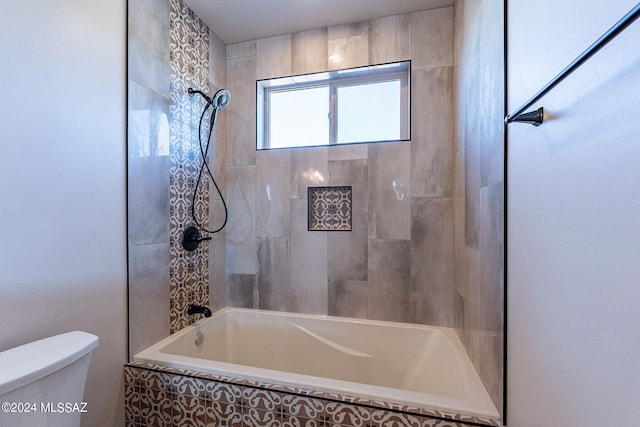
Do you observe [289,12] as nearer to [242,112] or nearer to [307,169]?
[242,112]

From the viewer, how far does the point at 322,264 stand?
200 cm

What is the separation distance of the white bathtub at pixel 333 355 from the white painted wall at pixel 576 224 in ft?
1.71

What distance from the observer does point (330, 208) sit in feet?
6.56

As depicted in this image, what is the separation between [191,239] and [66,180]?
0.78 meters

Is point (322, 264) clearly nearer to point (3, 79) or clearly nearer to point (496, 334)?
point (496, 334)

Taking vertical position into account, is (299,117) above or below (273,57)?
below

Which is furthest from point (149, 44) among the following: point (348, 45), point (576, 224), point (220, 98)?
point (576, 224)

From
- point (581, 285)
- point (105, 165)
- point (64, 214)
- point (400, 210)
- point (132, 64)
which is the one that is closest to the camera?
point (581, 285)

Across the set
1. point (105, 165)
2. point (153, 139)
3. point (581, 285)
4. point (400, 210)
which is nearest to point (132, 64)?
point (153, 139)

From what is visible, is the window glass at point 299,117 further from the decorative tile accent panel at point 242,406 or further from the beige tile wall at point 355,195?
the decorative tile accent panel at point 242,406

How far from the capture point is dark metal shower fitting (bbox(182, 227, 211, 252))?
178 centimetres

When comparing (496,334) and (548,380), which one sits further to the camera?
(496,334)

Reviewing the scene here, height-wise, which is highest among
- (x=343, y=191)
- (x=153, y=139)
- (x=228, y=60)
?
(x=228, y=60)

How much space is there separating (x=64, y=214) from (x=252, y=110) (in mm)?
1410
